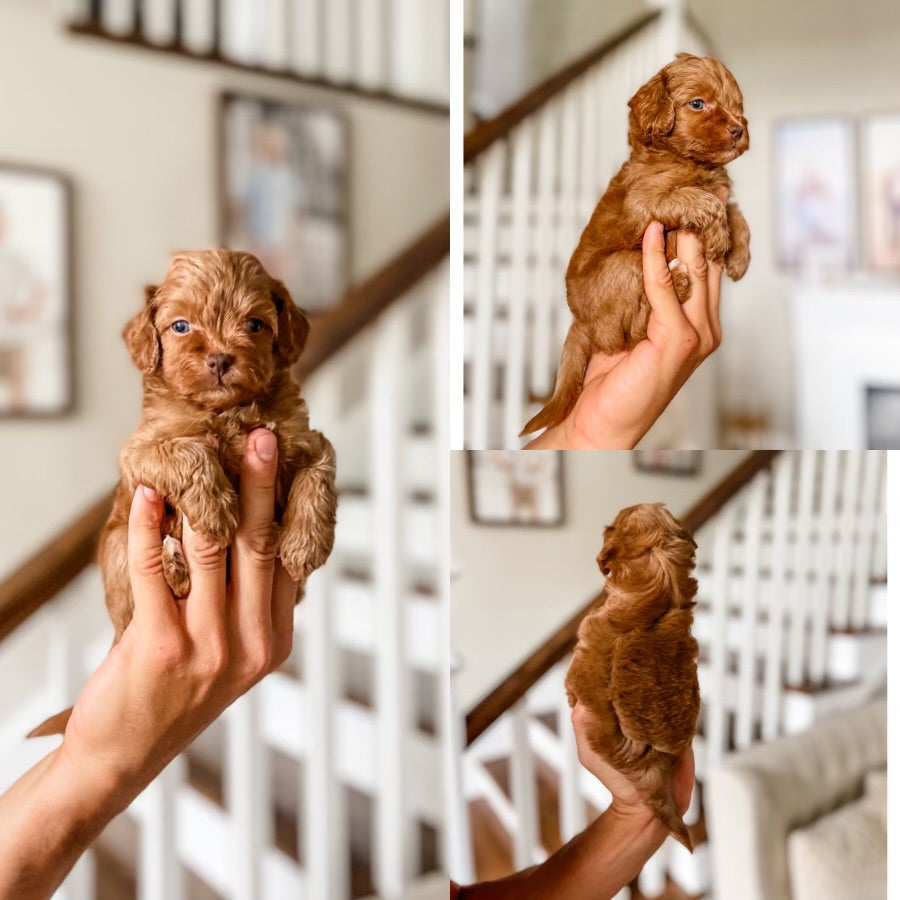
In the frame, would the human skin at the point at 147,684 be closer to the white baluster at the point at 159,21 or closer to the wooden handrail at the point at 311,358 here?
the wooden handrail at the point at 311,358

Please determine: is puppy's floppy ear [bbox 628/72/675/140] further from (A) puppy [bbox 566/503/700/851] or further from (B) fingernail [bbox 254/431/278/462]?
(B) fingernail [bbox 254/431/278/462]

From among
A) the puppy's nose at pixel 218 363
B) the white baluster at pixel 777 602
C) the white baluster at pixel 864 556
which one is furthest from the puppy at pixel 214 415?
the white baluster at pixel 864 556

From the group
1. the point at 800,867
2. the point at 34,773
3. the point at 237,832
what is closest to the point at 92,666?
the point at 34,773

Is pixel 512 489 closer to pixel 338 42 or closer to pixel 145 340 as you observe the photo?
pixel 145 340

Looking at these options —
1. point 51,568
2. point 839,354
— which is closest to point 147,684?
point 51,568

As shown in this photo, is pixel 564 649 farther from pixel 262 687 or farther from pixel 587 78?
pixel 587 78
